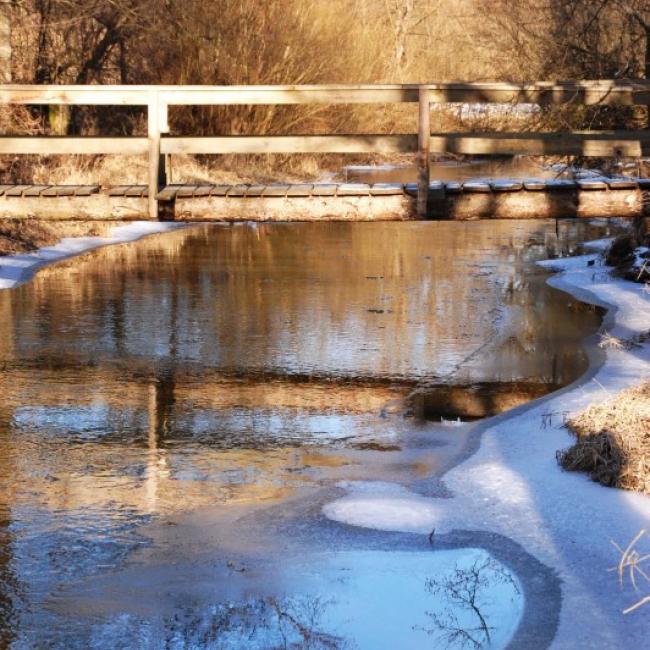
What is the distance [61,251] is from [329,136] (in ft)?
27.6

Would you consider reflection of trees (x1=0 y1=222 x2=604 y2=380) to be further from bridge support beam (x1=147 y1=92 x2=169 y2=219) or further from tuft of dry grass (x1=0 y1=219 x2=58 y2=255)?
bridge support beam (x1=147 y1=92 x2=169 y2=219)

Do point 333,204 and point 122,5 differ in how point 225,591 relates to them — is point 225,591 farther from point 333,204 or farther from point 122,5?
point 122,5

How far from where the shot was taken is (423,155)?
1073 centimetres

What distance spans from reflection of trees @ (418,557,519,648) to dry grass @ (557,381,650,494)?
3.67ft

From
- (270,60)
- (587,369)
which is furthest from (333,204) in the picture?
(270,60)

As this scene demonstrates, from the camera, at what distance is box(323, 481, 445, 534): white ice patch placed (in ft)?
21.5

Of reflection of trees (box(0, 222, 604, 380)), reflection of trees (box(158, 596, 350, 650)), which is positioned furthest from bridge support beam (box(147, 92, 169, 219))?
reflection of trees (box(158, 596, 350, 650))

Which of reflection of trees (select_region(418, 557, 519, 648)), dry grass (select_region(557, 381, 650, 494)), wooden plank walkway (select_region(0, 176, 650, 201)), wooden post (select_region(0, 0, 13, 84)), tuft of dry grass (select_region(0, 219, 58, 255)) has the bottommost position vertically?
reflection of trees (select_region(418, 557, 519, 648))

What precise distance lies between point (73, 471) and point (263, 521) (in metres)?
1.40

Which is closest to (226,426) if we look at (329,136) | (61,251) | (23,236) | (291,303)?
(329,136)

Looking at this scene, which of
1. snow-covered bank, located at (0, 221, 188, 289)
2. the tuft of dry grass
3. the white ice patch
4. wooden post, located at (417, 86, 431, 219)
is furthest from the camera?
the tuft of dry grass

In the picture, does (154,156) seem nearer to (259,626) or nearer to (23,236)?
(259,626)

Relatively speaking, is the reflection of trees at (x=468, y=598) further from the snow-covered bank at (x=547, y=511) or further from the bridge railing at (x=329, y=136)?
the bridge railing at (x=329, y=136)

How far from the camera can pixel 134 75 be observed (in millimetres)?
29062
